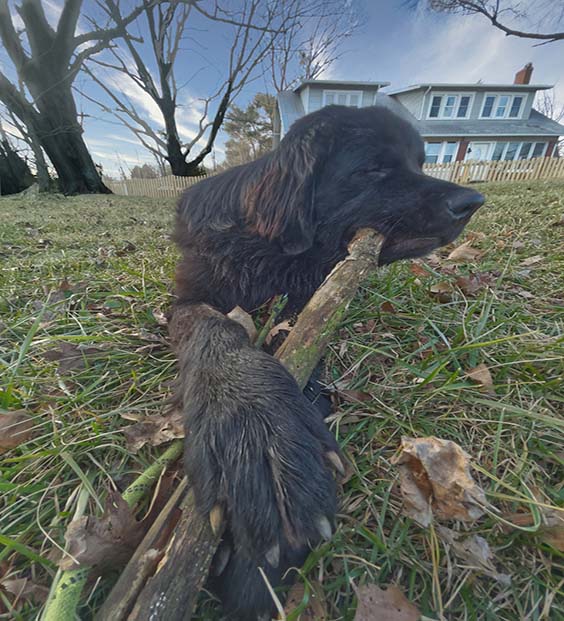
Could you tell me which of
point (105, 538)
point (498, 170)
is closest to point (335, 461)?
point (105, 538)

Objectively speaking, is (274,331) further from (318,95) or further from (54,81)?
(318,95)

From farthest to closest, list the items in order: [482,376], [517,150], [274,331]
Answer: [517,150]
[274,331]
[482,376]

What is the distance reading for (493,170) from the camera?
61.9 ft

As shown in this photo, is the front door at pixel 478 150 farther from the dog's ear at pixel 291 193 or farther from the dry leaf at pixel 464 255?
the dog's ear at pixel 291 193

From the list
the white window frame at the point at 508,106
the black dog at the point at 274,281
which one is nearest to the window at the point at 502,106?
the white window frame at the point at 508,106

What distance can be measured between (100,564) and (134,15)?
21351 millimetres

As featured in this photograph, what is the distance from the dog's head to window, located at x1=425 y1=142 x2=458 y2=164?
93.8 ft

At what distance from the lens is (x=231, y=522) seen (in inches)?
30.5

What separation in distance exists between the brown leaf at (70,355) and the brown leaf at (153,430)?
1.48 feet

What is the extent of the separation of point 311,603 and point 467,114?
34576mm

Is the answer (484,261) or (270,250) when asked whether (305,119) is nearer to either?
(270,250)

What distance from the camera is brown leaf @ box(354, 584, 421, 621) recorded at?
70cm

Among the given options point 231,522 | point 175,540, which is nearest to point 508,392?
point 231,522

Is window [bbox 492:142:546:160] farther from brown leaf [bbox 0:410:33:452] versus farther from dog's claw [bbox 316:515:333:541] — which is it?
brown leaf [bbox 0:410:33:452]
